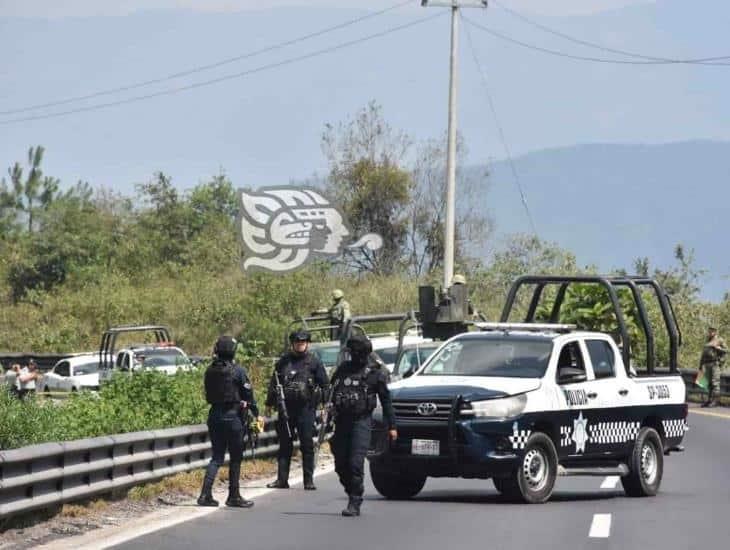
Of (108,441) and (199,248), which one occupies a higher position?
(199,248)

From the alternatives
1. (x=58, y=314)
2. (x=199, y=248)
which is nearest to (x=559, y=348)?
(x=58, y=314)

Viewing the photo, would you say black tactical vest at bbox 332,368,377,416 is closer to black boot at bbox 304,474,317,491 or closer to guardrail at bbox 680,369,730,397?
black boot at bbox 304,474,317,491

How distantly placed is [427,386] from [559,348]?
5.35 ft

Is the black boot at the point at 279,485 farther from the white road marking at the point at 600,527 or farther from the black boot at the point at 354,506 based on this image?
the white road marking at the point at 600,527

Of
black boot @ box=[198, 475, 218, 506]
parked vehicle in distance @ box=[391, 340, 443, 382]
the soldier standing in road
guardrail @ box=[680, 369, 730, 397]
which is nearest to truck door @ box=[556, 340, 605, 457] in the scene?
black boot @ box=[198, 475, 218, 506]

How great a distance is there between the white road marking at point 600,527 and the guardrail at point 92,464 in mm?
4726

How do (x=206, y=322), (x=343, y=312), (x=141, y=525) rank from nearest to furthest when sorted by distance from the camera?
(x=141, y=525) < (x=343, y=312) < (x=206, y=322)

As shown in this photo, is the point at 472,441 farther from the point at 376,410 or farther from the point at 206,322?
the point at 206,322

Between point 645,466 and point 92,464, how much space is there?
694 centimetres

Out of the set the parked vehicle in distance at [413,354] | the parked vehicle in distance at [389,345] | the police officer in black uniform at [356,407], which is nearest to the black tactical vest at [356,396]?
the police officer in black uniform at [356,407]

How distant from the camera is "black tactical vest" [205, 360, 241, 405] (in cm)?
1783

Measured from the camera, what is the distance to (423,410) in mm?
18578

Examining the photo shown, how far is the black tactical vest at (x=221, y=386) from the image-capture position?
17828 mm

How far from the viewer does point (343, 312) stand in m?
32.8
